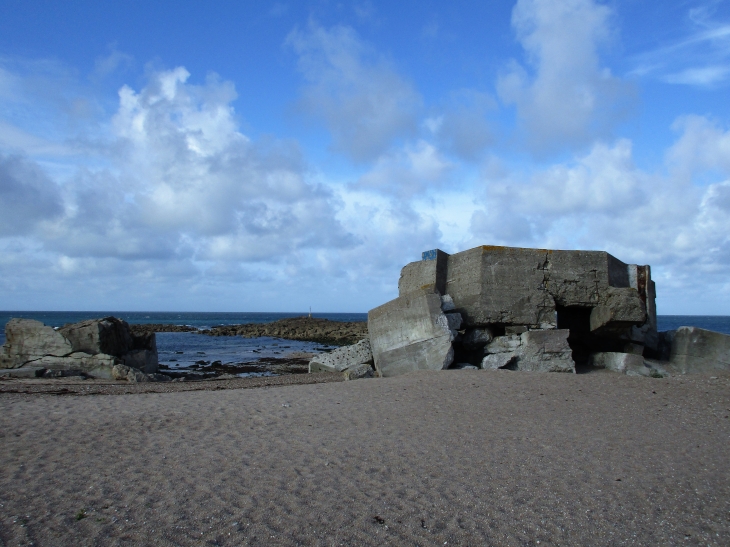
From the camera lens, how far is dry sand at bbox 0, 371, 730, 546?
3.38 meters

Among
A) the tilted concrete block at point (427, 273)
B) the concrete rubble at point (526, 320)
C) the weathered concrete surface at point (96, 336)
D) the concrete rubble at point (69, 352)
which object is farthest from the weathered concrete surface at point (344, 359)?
the weathered concrete surface at point (96, 336)

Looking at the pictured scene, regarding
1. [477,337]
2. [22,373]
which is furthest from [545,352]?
[22,373]

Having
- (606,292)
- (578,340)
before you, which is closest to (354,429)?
(606,292)

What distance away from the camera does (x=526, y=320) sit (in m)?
10.1

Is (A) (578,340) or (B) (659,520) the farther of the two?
(A) (578,340)

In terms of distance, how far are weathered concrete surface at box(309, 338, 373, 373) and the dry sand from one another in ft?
13.6

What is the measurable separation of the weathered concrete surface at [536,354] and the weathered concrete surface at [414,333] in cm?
95

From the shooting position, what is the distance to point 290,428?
5.93 m

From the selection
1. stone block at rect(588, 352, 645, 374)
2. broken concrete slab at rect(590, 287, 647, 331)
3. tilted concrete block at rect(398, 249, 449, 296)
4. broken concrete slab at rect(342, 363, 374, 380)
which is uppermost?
tilted concrete block at rect(398, 249, 449, 296)

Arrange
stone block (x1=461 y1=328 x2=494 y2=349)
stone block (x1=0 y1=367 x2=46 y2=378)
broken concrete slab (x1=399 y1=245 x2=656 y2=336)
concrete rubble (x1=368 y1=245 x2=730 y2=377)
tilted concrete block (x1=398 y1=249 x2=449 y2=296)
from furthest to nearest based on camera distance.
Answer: stone block (x1=0 y1=367 x2=46 y2=378), tilted concrete block (x1=398 y1=249 x2=449 y2=296), stone block (x1=461 y1=328 x2=494 y2=349), broken concrete slab (x1=399 y1=245 x2=656 y2=336), concrete rubble (x1=368 y1=245 x2=730 y2=377)

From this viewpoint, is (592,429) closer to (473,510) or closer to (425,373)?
(473,510)

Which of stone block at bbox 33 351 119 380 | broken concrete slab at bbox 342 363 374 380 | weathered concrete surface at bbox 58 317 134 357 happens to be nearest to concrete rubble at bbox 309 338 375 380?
broken concrete slab at bbox 342 363 374 380

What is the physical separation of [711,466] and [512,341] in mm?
5391

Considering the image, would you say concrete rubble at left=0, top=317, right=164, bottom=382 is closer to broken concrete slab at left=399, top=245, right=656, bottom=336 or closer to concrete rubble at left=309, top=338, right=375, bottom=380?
concrete rubble at left=309, top=338, right=375, bottom=380
